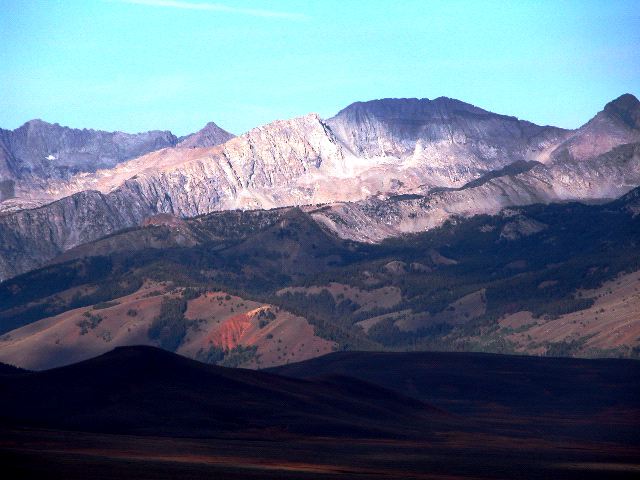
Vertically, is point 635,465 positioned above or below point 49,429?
below

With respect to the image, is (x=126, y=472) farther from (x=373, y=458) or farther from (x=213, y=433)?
(x=213, y=433)

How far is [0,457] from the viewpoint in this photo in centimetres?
13038

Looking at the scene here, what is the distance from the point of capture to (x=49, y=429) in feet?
573

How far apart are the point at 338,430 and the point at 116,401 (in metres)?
27.2

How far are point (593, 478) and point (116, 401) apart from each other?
7619 cm

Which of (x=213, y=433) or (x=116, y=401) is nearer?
(x=213, y=433)

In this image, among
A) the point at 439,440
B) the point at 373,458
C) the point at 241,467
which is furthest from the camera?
the point at 439,440

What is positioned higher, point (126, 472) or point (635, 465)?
point (126, 472)

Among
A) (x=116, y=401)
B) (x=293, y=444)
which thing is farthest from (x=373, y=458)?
(x=116, y=401)

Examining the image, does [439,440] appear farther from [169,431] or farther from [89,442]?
[89,442]

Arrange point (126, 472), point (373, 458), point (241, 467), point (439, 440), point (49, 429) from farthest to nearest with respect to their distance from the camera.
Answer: point (439, 440), point (49, 429), point (373, 458), point (241, 467), point (126, 472)

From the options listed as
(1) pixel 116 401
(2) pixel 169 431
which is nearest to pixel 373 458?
(2) pixel 169 431

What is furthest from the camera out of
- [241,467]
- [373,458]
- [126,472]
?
[373,458]

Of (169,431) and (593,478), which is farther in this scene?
(169,431)
